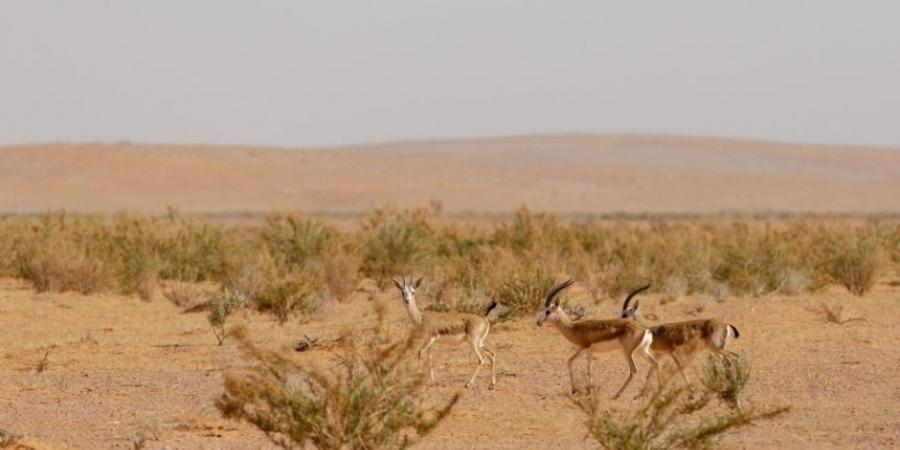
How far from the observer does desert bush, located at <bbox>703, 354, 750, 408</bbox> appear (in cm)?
1280

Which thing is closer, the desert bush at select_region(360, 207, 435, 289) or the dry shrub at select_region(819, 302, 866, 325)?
the dry shrub at select_region(819, 302, 866, 325)

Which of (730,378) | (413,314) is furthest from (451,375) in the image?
(730,378)

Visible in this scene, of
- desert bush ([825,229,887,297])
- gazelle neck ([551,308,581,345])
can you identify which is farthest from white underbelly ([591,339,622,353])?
desert bush ([825,229,887,297])

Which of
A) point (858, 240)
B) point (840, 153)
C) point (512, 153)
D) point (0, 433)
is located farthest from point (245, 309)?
point (840, 153)

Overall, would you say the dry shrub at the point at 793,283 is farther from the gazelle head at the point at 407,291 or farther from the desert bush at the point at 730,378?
the desert bush at the point at 730,378

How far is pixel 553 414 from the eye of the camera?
12.8 m

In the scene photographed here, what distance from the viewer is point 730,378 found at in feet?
42.1

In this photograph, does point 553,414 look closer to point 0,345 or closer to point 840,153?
point 0,345

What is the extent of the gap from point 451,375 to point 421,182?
236ft

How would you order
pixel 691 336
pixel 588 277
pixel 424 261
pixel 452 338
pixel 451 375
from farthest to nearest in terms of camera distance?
pixel 424 261
pixel 588 277
pixel 451 375
pixel 452 338
pixel 691 336

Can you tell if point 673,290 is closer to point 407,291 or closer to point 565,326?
point 407,291

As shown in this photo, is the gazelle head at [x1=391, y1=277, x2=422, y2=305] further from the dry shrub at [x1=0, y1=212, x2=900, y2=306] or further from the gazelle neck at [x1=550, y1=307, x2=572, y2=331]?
the dry shrub at [x1=0, y1=212, x2=900, y2=306]

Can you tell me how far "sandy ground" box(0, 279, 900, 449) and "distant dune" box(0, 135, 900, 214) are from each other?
5048 cm

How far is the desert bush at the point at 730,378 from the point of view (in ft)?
42.0
